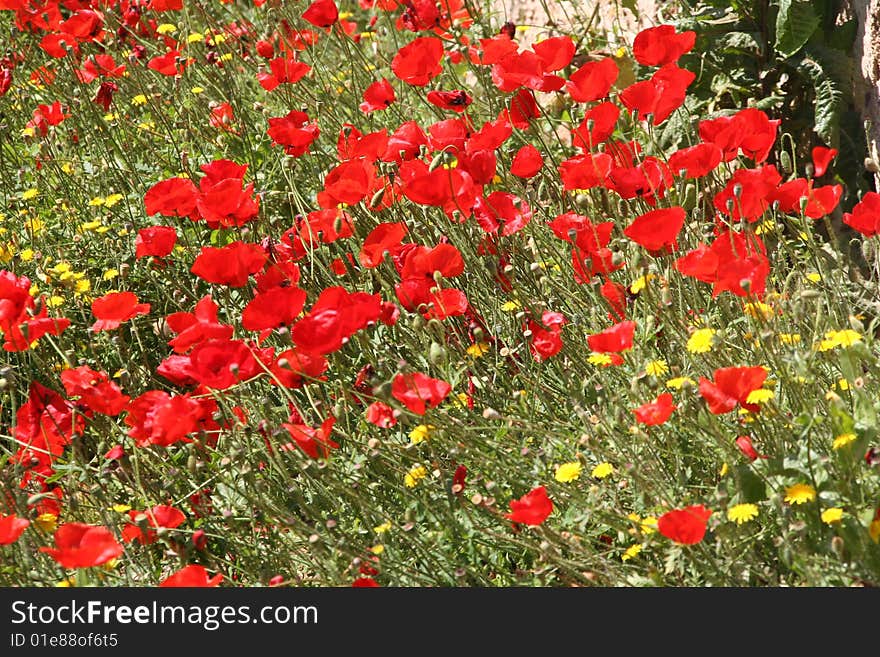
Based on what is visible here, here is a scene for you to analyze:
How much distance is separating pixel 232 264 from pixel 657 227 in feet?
2.88

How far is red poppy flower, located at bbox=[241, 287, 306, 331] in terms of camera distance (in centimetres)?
218

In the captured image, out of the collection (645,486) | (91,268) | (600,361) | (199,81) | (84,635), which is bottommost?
(84,635)

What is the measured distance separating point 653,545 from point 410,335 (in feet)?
3.26

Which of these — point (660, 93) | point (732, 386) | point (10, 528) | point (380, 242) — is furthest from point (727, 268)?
point (10, 528)

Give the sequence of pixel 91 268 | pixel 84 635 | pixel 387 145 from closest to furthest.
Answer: pixel 84 635, pixel 387 145, pixel 91 268

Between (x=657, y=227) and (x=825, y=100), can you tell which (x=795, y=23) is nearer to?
(x=825, y=100)

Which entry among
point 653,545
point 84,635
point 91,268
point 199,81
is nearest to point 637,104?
point 653,545

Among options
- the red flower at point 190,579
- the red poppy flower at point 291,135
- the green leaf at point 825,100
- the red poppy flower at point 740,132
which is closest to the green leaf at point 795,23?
the green leaf at point 825,100

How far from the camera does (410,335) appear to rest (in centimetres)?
289

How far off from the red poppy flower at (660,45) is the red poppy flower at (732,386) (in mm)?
1105

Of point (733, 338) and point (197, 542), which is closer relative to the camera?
point (197, 542)

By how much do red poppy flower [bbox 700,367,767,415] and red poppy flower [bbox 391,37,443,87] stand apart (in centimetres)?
135

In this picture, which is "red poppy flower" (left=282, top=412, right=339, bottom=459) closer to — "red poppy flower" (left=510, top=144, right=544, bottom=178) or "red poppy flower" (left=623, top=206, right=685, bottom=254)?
"red poppy flower" (left=623, top=206, right=685, bottom=254)

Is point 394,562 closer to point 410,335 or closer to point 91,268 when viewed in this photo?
point 410,335
